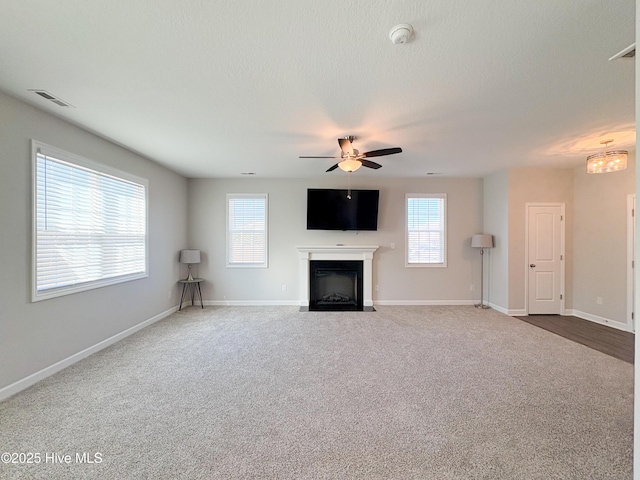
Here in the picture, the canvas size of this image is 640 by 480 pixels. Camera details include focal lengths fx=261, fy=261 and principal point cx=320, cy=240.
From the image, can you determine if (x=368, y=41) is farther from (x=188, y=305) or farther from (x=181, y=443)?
(x=188, y=305)

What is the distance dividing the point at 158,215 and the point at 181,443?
3.91 meters

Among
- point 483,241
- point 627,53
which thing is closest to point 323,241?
point 483,241

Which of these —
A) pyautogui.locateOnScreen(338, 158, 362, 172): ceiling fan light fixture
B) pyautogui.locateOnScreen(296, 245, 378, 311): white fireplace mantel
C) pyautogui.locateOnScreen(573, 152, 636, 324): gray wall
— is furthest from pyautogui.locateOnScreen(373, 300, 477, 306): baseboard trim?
pyautogui.locateOnScreen(338, 158, 362, 172): ceiling fan light fixture

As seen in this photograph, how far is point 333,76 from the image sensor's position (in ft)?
6.83

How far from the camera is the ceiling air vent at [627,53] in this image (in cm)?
173

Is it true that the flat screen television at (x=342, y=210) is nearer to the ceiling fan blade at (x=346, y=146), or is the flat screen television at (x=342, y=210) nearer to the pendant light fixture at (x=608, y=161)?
the ceiling fan blade at (x=346, y=146)

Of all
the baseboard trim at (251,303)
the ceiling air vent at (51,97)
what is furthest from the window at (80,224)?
the baseboard trim at (251,303)

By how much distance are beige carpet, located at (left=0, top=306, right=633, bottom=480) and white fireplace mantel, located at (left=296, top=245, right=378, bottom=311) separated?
6.09 ft

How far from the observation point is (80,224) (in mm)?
3158

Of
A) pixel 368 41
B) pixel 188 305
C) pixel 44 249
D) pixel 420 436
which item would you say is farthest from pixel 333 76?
pixel 188 305

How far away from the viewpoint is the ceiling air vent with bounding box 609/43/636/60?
1734mm

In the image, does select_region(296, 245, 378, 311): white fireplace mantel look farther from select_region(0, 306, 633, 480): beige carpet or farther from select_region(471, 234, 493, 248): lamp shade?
select_region(471, 234, 493, 248): lamp shade

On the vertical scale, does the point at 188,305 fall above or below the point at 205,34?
below

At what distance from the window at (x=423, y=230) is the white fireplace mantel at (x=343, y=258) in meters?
0.90
